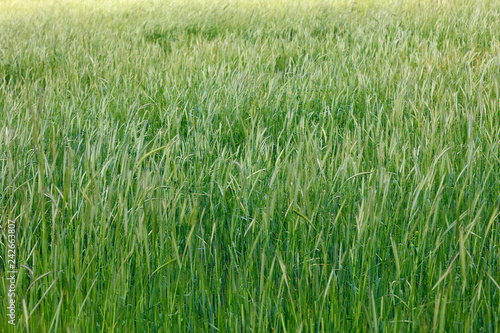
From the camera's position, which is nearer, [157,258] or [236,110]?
[157,258]

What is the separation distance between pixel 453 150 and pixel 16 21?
5460mm

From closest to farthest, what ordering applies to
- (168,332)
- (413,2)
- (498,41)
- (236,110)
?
1. (168,332)
2. (236,110)
3. (498,41)
4. (413,2)

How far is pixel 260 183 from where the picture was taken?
4.25ft

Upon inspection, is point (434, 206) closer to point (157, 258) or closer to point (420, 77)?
point (157, 258)

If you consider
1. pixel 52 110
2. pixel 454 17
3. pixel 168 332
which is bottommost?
pixel 168 332

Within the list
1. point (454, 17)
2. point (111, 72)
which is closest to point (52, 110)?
point (111, 72)

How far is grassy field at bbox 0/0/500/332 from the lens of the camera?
0.93 m

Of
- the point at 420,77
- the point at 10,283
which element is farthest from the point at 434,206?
the point at 420,77

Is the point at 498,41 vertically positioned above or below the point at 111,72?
above

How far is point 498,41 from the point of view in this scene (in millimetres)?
3066

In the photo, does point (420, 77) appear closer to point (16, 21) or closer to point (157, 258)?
point (157, 258)


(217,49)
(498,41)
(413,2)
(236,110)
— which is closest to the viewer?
(236,110)

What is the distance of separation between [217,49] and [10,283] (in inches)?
111

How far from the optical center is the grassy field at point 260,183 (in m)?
0.93
